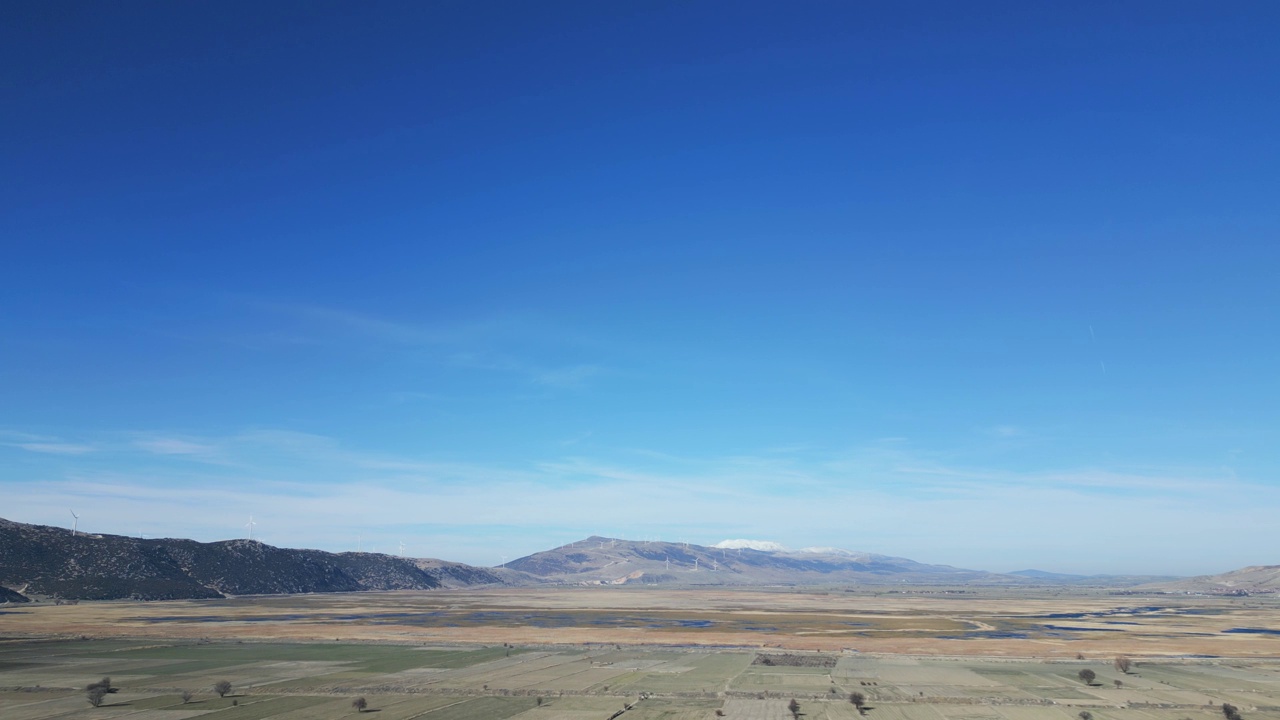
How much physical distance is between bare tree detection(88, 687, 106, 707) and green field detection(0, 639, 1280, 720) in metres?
0.54

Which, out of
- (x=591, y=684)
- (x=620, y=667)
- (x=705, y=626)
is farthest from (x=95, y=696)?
(x=705, y=626)

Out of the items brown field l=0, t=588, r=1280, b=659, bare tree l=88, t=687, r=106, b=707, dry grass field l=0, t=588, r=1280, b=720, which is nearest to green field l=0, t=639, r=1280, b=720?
dry grass field l=0, t=588, r=1280, b=720

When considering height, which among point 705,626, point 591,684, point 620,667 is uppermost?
point 591,684

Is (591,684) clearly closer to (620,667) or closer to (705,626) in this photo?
(620,667)

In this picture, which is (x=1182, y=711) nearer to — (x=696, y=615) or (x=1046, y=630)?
(x=1046, y=630)

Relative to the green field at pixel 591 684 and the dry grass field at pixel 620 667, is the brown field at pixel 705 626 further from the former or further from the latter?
the green field at pixel 591 684

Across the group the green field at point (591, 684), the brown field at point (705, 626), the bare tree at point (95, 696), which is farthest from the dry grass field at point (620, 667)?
the bare tree at point (95, 696)

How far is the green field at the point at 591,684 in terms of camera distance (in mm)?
55375

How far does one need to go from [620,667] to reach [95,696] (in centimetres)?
4434

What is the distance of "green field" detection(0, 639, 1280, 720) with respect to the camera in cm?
5538

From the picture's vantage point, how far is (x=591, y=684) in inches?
2660

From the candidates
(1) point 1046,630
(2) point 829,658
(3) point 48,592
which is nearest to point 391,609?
(3) point 48,592

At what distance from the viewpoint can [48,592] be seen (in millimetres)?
182375

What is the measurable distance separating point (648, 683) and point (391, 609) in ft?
418
